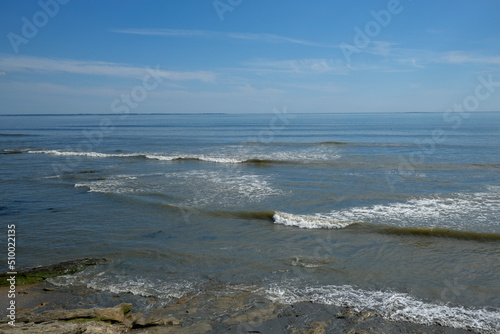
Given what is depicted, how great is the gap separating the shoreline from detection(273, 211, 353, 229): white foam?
5867mm

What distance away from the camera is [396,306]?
25.5 feet

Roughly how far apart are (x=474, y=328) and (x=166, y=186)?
17253 millimetres

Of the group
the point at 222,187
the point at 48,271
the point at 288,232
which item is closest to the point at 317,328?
the point at 288,232

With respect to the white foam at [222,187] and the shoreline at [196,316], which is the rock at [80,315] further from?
the white foam at [222,187]

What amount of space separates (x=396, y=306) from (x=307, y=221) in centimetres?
644

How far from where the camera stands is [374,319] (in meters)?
7.26

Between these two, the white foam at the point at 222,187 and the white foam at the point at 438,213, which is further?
the white foam at the point at 222,187

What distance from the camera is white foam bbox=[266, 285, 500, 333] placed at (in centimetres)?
712

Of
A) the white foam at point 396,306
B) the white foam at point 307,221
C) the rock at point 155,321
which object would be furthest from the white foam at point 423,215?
the rock at point 155,321

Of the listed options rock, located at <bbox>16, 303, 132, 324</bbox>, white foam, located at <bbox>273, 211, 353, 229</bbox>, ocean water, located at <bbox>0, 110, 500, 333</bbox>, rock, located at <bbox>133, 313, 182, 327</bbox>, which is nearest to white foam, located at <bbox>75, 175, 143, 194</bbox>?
ocean water, located at <bbox>0, 110, 500, 333</bbox>

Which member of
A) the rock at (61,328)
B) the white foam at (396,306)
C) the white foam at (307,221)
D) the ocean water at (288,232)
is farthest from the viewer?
the white foam at (307,221)

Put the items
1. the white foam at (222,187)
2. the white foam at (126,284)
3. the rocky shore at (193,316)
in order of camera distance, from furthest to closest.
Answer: the white foam at (222,187)
the white foam at (126,284)
the rocky shore at (193,316)

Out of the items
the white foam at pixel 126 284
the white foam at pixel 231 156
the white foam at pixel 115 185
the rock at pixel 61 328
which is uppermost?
the white foam at pixel 231 156

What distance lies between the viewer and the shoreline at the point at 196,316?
6750 mm
